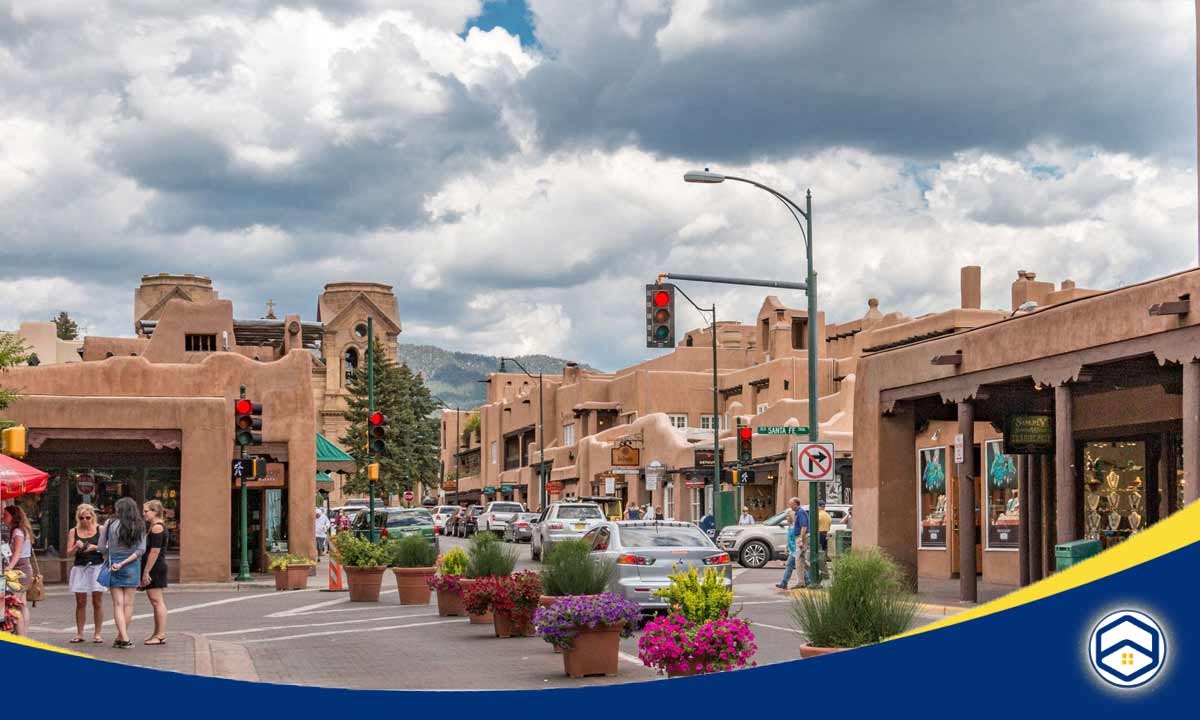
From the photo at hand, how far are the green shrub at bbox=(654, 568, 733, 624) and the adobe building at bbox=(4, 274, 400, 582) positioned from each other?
17070 millimetres

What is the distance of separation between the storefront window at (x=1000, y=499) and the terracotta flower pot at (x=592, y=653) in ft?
59.5

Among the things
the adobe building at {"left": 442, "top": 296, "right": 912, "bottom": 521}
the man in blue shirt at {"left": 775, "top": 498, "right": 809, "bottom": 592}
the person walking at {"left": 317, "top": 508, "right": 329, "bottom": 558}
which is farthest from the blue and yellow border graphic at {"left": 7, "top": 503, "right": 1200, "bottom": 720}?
the person walking at {"left": 317, "top": 508, "right": 329, "bottom": 558}

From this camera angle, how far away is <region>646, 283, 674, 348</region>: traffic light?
1106 inches

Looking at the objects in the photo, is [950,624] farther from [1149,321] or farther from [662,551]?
[662,551]

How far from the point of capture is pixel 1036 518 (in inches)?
1142

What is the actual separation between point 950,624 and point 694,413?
72.4 m

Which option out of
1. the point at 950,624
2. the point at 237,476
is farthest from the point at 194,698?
the point at 237,476

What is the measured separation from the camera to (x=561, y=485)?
274ft

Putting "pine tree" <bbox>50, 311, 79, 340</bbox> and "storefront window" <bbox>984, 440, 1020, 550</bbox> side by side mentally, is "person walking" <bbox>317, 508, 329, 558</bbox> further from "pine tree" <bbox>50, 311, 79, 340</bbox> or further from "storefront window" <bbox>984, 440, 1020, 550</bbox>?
"pine tree" <bbox>50, 311, 79, 340</bbox>

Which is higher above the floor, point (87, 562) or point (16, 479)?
point (16, 479)

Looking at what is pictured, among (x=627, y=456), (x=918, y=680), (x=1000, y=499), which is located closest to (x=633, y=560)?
(x=1000, y=499)

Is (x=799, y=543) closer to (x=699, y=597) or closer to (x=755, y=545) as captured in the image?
(x=755, y=545)

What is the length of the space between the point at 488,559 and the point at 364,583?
7070 millimetres

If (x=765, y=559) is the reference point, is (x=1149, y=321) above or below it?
above
